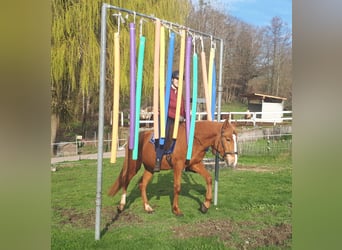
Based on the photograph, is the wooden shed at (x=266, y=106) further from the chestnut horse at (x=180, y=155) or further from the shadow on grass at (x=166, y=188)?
the shadow on grass at (x=166, y=188)

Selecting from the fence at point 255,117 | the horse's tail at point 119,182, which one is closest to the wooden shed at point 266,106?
the fence at point 255,117

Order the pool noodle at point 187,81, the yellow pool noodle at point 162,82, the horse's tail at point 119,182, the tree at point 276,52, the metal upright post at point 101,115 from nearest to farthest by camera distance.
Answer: the metal upright post at point 101,115 < the yellow pool noodle at point 162,82 < the pool noodle at point 187,81 < the horse's tail at point 119,182 < the tree at point 276,52

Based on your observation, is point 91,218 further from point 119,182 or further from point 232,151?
point 232,151

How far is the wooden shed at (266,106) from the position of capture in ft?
9.42

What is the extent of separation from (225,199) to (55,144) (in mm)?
1456

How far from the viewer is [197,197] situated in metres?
2.84

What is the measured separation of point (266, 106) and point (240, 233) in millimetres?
1068

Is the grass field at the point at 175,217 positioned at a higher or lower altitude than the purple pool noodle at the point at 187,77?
lower

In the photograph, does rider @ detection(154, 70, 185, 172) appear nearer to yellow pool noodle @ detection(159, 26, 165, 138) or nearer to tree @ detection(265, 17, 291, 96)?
yellow pool noodle @ detection(159, 26, 165, 138)

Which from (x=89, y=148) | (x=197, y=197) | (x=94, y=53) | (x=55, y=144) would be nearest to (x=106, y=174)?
(x=89, y=148)

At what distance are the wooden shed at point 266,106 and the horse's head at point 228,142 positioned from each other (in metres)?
0.39

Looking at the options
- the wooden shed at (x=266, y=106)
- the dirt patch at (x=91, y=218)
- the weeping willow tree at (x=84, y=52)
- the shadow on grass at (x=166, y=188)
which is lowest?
the dirt patch at (x=91, y=218)

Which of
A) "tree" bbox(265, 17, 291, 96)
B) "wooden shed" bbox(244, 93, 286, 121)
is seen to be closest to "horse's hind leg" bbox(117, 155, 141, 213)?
"wooden shed" bbox(244, 93, 286, 121)

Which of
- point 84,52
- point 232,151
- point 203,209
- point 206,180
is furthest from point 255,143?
point 84,52
